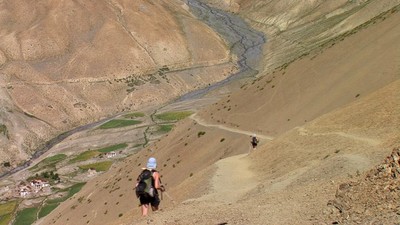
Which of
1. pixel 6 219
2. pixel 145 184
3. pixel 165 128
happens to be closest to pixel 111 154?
pixel 165 128

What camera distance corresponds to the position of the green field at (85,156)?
89.2m

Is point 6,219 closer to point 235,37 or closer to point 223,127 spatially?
point 223,127

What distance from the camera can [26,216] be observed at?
72312 mm

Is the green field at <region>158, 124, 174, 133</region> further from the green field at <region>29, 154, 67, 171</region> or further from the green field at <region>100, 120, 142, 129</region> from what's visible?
the green field at <region>29, 154, 67, 171</region>

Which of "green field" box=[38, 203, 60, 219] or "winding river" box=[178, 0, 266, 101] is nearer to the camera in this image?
"green field" box=[38, 203, 60, 219]

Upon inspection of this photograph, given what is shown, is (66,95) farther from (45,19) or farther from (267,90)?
(267,90)

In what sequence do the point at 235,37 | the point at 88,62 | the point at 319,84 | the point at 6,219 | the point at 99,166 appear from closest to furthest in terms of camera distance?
1. the point at 319,84
2. the point at 6,219
3. the point at 99,166
4. the point at 88,62
5. the point at 235,37

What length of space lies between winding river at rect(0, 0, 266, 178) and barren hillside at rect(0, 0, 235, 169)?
2.55m

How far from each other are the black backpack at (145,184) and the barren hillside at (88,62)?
8742 cm

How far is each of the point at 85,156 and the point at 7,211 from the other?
1843 centimetres

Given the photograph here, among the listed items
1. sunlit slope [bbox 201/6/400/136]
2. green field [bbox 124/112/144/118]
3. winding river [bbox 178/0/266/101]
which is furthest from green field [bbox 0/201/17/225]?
winding river [bbox 178/0/266/101]

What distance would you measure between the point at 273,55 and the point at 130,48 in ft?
111

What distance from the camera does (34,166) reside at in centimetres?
9112

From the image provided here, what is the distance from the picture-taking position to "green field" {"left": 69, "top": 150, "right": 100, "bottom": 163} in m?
89.2
